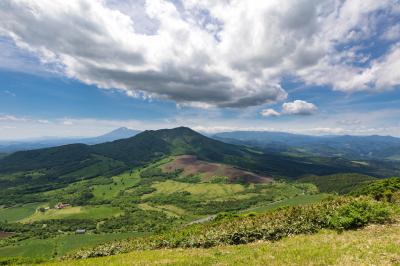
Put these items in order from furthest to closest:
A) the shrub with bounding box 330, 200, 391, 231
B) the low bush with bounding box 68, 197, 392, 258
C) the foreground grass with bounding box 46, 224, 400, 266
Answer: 1. the low bush with bounding box 68, 197, 392, 258
2. the shrub with bounding box 330, 200, 391, 231
3. the foreground grass with bounding box 46, 224, 400, 266

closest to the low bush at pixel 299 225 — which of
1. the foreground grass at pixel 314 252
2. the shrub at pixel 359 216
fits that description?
the shrub at pixel 359 216

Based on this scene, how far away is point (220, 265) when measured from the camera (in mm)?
20547

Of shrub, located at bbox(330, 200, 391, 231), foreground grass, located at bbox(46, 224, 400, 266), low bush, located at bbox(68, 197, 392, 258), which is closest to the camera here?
foreground grass, located at bbox(46, 224, 400, 266)

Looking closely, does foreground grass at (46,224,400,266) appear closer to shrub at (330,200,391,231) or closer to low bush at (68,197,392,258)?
shrub at (330,200,391,231)

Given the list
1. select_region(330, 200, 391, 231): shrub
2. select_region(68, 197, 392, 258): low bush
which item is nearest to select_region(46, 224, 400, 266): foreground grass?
select_region(330, 200, 391, 231): shrub

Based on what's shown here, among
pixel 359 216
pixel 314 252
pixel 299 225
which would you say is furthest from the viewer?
pixel 299 225

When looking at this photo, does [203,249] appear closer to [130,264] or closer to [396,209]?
[130,264]

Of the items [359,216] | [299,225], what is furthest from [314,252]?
[359,216]

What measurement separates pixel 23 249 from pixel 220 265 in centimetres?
21664

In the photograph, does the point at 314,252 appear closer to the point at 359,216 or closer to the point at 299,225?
the point at 299,225

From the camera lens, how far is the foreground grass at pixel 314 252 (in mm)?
18781

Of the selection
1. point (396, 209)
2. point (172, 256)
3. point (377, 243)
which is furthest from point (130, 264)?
point (396, 209)

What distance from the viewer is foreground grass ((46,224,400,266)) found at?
18781 mm

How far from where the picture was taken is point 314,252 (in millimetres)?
20688
